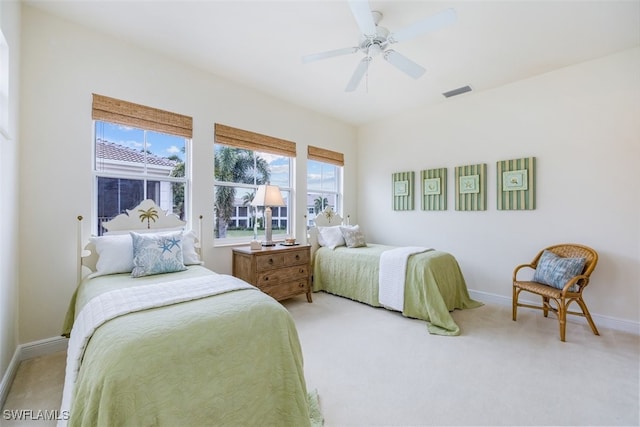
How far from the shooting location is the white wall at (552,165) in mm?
2857

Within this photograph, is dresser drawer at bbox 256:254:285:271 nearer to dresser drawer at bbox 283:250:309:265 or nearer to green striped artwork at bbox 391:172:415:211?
dresser drawer at bbox 283:250:309:265

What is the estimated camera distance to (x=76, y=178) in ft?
8.14

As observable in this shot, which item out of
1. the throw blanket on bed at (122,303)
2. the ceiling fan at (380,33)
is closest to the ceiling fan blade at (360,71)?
the ceiling fan at (380,33)

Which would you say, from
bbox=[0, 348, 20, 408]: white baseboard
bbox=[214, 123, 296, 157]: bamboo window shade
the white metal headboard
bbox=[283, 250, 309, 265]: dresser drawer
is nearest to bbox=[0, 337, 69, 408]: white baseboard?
bbox=[0, 348, 20, 408]: white baseboard

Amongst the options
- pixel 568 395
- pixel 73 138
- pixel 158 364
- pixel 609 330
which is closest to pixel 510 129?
pixel 609 330

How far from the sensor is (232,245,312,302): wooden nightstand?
318 centimetres

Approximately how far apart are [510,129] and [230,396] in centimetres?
412

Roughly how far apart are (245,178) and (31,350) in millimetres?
2564

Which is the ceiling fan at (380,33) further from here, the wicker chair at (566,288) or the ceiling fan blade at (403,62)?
the wicker chair at (566,288)

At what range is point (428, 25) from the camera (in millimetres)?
1943

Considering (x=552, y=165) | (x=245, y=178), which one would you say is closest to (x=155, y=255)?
(x=245, y=178)

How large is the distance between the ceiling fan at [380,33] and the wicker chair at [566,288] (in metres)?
2.42

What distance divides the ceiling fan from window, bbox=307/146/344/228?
6.46ft

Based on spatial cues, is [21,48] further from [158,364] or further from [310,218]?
[310,218]
